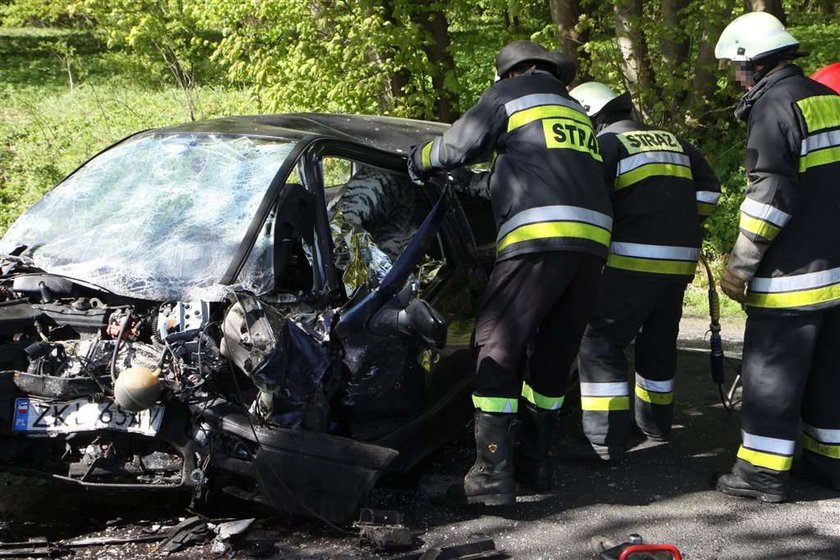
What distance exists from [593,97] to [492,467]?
2006 mm

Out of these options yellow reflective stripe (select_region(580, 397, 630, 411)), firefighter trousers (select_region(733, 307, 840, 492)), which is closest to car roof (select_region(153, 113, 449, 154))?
yellow reflective stripe (select_region(580, 397, 630, 411))

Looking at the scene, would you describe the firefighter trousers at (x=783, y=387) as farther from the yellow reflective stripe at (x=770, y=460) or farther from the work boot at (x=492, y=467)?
the work boot at (x=492, y=467)

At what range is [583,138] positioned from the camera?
4.02 meters

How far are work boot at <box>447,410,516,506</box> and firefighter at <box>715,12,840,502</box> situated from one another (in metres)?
1.09

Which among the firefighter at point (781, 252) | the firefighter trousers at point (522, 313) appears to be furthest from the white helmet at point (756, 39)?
the firefighter trousers at point (522, 313)

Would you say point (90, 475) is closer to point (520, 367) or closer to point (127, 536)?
point (127, 536)

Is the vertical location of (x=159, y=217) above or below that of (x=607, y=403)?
above

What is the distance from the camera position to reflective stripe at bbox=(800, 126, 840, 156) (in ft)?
13.2

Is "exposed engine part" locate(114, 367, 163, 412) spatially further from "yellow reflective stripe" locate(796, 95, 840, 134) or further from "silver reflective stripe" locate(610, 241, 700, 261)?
"yellow reflective stripe" locate(796, 95, 840, 134)

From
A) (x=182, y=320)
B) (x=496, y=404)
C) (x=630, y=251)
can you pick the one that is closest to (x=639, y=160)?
(x=630, y=251)

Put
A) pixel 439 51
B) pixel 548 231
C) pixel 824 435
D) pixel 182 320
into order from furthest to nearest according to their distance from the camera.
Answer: pixel 439 51 → pixel 824 435 → pixel 548 231 → pixel 182 320

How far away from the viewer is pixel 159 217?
398 centimetres

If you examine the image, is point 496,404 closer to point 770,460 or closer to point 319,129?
point 770,460

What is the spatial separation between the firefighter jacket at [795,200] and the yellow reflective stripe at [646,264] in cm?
41
